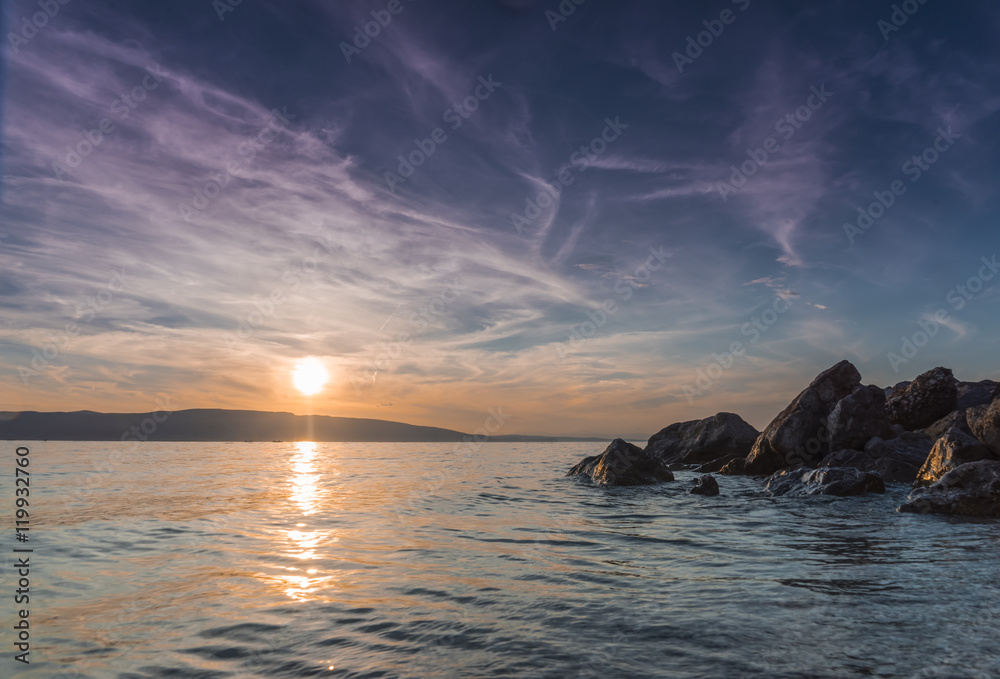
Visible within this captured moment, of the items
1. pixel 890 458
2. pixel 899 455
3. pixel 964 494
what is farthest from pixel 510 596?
pixel 899 455

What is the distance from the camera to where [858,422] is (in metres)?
26.9

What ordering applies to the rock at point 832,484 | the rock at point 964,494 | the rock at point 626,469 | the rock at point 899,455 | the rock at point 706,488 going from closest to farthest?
1. the rock at point 964,494
2. the rock at point 832,484
3. the rock at point 706,488
4. the rock at point 899,455
5. the rock at point 626,469

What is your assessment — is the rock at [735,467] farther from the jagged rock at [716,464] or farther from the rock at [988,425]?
the rock at [988,425]

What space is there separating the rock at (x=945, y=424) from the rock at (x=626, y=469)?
12702mm

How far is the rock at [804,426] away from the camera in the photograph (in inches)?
1132

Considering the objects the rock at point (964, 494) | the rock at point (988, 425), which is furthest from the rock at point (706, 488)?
the rock at point (988, 425)

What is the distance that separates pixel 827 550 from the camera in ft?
36.5

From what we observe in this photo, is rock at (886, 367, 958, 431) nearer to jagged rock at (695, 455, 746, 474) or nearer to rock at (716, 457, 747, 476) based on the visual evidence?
rock at (716, 457, 747, 476)

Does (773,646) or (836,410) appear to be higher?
(836,410)

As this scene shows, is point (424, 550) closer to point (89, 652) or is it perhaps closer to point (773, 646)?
point (89, 652)

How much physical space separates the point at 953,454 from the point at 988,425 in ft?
6.43

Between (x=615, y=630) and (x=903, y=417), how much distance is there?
1267 inches

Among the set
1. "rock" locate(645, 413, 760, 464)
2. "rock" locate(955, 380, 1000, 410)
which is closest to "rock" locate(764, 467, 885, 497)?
"rock" locate(955, 380, 1000, 410)

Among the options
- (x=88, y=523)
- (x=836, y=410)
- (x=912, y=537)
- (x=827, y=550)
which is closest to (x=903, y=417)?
(x=836, y=410)
